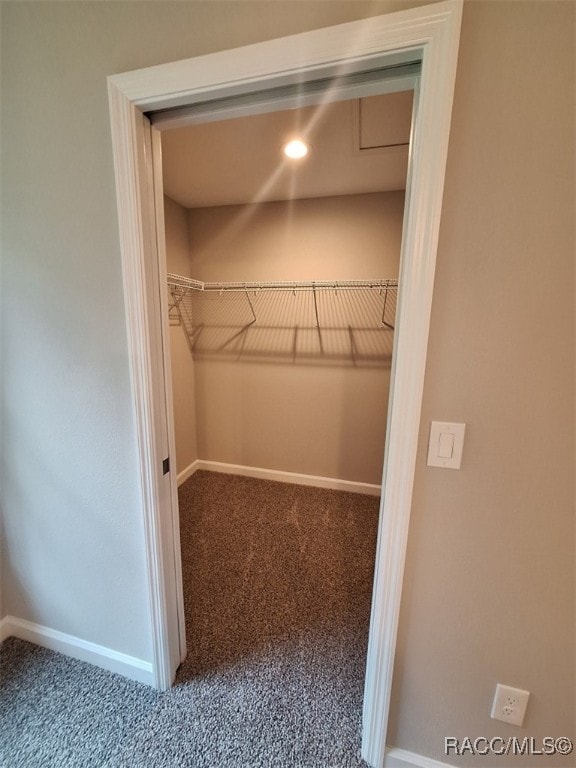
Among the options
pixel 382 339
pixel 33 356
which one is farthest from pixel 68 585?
pixel 382 339

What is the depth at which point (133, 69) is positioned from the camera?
0.87 metres

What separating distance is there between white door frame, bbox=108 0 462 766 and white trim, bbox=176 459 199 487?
1.74m

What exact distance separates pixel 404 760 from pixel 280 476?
78.9 inches

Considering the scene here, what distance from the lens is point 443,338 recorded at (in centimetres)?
79

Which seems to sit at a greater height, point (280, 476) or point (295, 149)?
point (295, 149)

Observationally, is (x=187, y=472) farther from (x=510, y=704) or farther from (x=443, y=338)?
(x=443, y=338)

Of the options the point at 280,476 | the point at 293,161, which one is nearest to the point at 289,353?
the point at 280,476

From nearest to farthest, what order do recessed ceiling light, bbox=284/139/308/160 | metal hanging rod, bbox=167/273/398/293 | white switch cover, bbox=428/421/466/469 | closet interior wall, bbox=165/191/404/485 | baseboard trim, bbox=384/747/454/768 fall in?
white switch cover, bbox=428/421/466/469 → baseboard trim, bbox=384/747/454/768 → recessed ceiling light, bbox=284/139/308/160 → metal hanging rod, bbox=167/273/398/293 → closet interior wall, bbox=165/191/404/485

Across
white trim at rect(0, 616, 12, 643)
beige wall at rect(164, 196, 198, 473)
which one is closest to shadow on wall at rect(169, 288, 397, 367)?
beige wall at rect(164, 196, 198, 473)

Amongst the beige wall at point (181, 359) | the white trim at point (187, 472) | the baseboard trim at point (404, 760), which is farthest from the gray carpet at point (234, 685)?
the beige wall at point (181, 359)

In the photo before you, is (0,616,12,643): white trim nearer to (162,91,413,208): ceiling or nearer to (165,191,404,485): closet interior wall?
(165,191,404,485): closet interior wall

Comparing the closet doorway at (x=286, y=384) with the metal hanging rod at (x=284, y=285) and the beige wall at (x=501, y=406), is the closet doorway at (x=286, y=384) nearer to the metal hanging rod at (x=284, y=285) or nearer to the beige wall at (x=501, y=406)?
the metal hanging rod at (x=284, y=285)

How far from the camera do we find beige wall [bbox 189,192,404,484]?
2445 millimetres

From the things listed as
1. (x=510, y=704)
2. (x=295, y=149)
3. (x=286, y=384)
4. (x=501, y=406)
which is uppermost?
(x=295, y=149)
